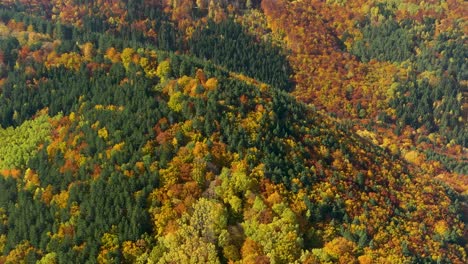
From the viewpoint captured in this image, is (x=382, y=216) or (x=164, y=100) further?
(x=164, y=100)

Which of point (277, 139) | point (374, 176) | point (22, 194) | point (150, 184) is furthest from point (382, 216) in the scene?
point (22, 194)

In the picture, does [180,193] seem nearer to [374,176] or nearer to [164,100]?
[164,100]

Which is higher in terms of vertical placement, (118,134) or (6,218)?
(118,134)

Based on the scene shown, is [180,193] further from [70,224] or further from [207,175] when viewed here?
[70,224]

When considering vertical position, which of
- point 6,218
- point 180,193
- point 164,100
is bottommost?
point 6,218

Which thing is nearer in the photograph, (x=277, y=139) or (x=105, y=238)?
(x=105, y=238)

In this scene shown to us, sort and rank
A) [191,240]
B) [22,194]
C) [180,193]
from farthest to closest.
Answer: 1. [22,194]
2. [180,193]
3. [191,240]

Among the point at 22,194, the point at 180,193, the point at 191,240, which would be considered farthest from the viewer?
the point at 22,194

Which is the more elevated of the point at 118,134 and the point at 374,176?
the point at 118,134

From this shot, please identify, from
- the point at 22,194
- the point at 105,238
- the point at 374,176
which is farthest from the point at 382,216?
the point at 22,194
